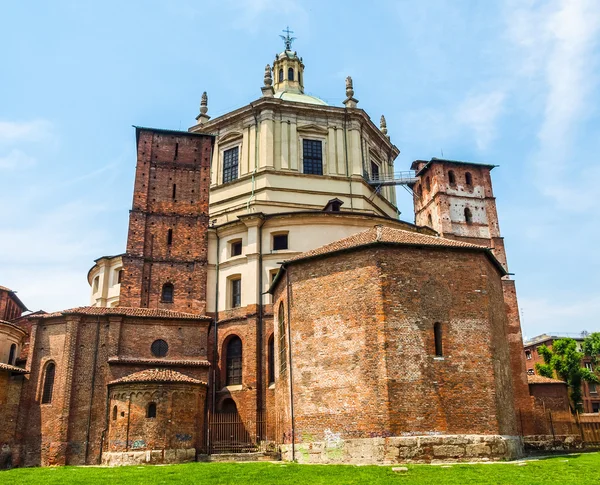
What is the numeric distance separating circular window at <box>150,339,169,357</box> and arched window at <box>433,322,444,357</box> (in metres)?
11.9

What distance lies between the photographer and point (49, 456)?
20.7 m

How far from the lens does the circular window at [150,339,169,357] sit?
23484 mm

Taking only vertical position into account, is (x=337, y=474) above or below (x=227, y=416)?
below

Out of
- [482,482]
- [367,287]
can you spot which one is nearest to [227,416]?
[367,287]

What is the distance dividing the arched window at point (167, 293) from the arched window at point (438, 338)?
14366 mm

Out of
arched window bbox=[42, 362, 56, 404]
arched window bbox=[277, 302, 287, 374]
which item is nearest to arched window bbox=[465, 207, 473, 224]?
arched window bbox=[277, 302, 287, 374]

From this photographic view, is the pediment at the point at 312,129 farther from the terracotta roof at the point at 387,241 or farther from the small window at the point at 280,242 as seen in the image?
the terracotta roof at the point at 387,241

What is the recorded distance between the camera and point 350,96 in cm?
3519

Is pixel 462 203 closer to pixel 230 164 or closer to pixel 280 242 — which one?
pixel 280 242

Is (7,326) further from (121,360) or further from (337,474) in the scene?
(337,474)

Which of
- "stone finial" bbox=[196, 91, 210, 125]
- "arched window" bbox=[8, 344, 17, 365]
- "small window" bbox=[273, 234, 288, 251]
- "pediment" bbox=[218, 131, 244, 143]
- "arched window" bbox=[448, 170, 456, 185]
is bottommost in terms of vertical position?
"arched window" bbox=[8, 344, 17, 365]

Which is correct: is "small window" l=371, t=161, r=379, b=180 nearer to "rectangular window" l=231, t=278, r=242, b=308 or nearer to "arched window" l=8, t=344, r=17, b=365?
"rectangular window" l=231, t=278, r=242, b=308

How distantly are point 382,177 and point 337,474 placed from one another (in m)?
24.7

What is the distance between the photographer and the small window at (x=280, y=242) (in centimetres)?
2761
